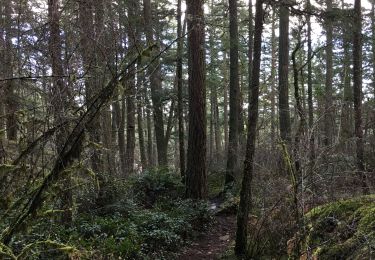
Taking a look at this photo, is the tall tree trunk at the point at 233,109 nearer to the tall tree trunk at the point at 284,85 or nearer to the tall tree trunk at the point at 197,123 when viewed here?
the tall tree trunk at the point at 284,85

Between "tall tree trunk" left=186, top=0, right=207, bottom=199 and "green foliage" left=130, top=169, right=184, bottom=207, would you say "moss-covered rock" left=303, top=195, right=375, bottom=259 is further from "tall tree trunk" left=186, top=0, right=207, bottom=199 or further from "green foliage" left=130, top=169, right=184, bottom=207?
"green foliage" left=130, top=169, right=184, bottom=207

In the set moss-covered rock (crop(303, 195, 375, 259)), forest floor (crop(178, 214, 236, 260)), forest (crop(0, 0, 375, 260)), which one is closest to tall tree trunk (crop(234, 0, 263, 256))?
forest (crop(0, 0, 375, 260))

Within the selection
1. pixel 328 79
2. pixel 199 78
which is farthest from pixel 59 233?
pixel 328 79

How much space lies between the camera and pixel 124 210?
9.72m

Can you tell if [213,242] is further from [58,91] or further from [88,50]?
[58,91]

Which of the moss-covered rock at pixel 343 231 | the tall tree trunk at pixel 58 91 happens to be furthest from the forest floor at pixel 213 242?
the moss-covered rock at pixel 343 231

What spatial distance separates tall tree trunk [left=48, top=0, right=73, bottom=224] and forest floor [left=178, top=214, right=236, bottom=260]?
2598 mm

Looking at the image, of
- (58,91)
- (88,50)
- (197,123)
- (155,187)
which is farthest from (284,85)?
(58,91)

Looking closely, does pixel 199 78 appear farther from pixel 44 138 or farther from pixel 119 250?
pixel 44 138

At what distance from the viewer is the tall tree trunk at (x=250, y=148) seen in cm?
738

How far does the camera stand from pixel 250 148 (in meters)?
7.40

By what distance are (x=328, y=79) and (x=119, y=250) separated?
2142 centimetres

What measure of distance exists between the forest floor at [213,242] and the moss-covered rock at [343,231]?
288 centimetres

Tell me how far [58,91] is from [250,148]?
4.66 meters
